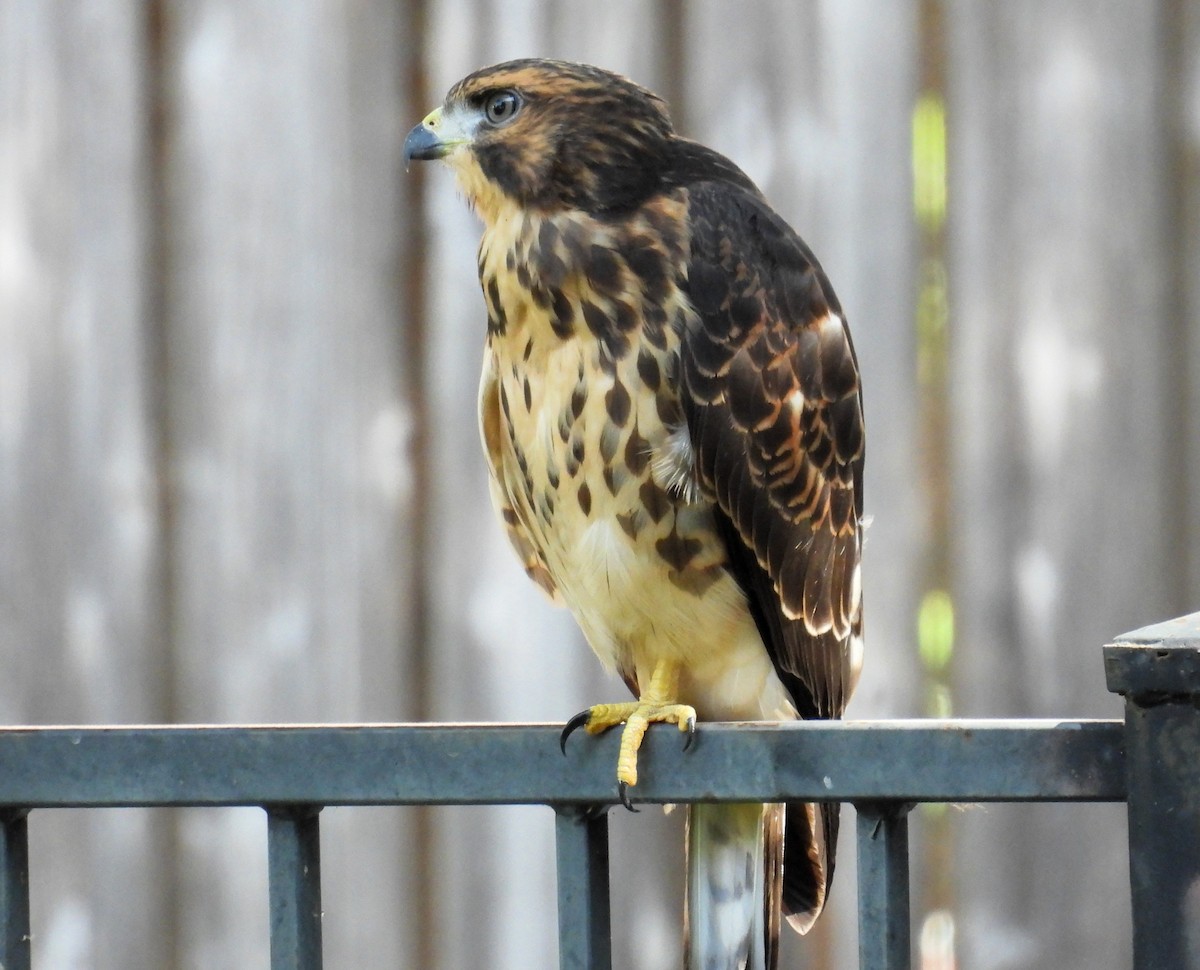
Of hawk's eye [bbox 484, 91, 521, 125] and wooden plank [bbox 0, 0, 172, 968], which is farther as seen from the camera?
wooden plank [bbox 0, 0, 172, 968]

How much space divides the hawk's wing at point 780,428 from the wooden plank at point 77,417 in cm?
84

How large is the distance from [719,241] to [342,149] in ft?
2.02

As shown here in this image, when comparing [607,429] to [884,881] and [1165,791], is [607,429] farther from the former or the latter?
[1165,791]

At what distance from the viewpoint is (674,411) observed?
1.89 m

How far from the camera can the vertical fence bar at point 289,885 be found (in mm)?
1153

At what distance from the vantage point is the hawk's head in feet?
6.59

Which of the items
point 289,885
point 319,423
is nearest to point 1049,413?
point 319,423

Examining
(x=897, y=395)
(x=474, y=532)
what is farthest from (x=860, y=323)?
(x=474, y=532)

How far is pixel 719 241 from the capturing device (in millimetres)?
1927

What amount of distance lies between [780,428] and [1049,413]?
1.38 feet

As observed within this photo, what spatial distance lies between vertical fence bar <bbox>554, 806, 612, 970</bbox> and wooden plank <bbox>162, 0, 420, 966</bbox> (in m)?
1.11

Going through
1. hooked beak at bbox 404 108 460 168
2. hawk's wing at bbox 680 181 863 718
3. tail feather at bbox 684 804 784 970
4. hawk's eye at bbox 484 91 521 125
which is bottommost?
tail feather at bbox 684 804 784 970

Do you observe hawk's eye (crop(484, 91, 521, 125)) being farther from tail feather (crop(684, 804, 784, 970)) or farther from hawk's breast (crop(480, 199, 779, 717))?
tail feather (crop(684, 804, 784, 970))

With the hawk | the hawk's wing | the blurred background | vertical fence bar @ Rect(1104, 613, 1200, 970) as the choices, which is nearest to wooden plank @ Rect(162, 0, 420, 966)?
the blurred background
